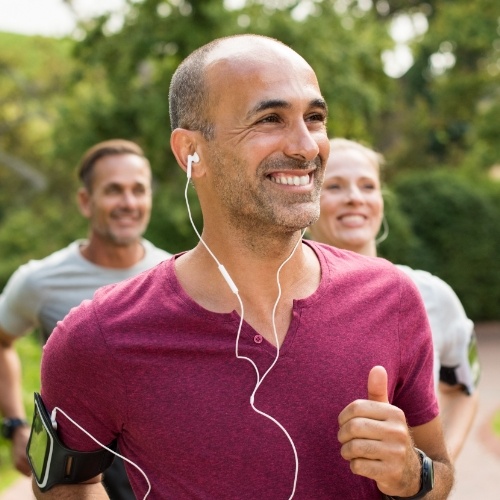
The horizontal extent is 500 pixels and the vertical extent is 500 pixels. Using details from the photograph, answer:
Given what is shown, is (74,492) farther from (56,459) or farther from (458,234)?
(458,234)

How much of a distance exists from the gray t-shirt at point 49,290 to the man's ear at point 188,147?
7.69ft

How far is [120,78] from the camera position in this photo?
15.6 metres

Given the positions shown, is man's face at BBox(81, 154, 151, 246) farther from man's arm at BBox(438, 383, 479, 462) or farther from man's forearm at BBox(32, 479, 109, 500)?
man's forearm at BBox(32, 479, 109, 500)

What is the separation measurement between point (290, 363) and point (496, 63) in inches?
624

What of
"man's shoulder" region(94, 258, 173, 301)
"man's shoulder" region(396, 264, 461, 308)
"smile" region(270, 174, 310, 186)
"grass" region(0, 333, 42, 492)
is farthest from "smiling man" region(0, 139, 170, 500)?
"grass" region(0, 333, 42, 492)

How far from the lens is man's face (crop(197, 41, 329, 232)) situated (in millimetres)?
2238

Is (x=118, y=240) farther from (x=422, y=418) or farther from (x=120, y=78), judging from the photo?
(x=120, y=78)

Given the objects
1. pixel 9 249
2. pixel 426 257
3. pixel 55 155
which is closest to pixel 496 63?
pixel 426 257

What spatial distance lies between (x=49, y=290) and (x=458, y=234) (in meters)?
15.6

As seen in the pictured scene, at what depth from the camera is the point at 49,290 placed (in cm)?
472

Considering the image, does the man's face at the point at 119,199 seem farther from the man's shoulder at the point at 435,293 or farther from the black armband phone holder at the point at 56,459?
the black armband phone holder at the point at 56,459

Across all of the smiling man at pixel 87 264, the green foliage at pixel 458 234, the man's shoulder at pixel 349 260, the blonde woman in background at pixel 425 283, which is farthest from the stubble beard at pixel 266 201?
the green foliage at pixel 458 234

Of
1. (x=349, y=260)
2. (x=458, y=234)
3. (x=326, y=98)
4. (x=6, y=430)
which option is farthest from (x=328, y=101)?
(x=349, y=260)

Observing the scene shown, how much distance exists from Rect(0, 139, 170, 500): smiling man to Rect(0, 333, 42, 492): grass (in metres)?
2.88
